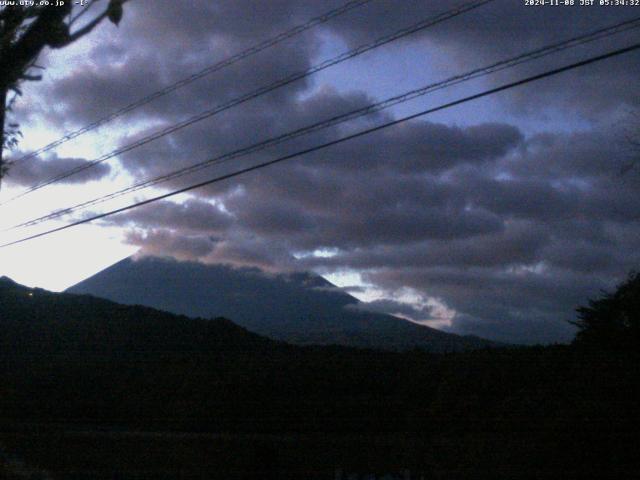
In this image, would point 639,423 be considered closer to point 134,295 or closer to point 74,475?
point 74,475

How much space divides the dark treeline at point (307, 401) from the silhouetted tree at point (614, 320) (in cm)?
81

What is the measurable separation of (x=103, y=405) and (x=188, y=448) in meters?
7.06

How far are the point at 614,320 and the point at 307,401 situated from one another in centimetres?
805

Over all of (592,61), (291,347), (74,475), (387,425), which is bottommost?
(74,475)

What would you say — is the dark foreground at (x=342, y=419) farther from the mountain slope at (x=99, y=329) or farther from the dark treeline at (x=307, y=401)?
the mountain slope at (x=99, y=329)

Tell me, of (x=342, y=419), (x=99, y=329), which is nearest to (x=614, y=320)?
(x=342, y=419)

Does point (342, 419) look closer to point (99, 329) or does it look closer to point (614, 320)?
point (614, 320)

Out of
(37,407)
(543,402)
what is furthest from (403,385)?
(37,407)

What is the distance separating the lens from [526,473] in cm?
1172

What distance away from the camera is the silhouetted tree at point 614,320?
1714cm

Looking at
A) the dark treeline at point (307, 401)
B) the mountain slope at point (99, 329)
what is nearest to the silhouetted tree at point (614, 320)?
the dark treeline at point (307, 401)

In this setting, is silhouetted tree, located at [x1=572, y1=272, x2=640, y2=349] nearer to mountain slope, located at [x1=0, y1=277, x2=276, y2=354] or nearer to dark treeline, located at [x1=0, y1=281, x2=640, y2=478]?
dark treeline, located at [x1=0, y1=281, x2=640, y2=478]

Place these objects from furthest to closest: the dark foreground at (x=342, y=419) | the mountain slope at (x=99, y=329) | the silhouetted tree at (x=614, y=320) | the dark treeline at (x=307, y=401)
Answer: the mountain slope at (x=99, y=329)
the silhouetted tree at (x=614, y=320)
the dark treeline at (x=307, y=401)
the dark foreground at (x=342, y=419)

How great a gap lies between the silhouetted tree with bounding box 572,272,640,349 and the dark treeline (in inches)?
32.1
